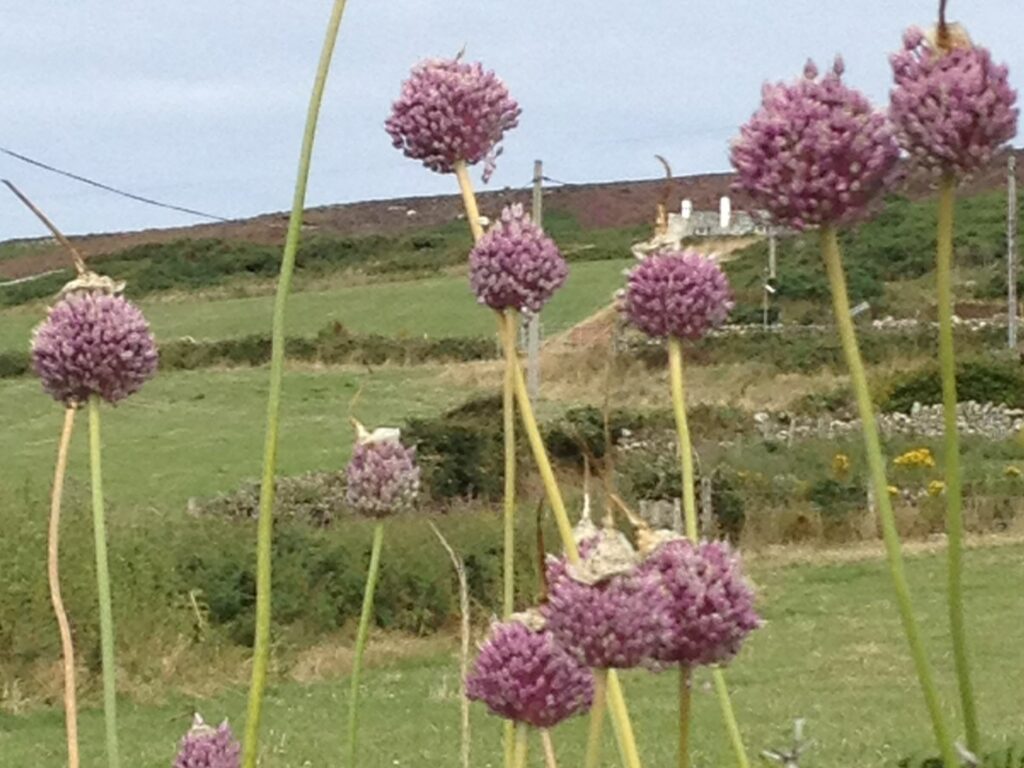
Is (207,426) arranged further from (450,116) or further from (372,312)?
(450,116)

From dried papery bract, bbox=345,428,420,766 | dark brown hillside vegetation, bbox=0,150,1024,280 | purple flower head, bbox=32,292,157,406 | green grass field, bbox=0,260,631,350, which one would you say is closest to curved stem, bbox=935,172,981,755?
purple flower head, bbox=32,292,157,406

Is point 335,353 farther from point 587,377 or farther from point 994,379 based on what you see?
point 994,379

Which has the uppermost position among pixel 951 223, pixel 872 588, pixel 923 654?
pixel 951 223

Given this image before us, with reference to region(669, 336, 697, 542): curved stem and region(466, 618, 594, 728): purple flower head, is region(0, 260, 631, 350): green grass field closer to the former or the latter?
region(669, 336, 697, 542): curved stem

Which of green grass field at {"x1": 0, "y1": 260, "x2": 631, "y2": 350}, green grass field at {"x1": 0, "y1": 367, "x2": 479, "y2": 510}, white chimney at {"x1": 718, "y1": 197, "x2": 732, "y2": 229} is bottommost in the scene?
green grass field at {"x1": 0, "y1": 367, "x2": 479, "y2": 510}

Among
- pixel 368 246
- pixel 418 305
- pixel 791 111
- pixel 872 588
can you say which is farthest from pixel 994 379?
pixel 368 246

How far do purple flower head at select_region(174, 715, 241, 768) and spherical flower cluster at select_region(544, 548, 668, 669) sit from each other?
0.41m

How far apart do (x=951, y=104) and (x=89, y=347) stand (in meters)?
0.86

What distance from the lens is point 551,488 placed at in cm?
137

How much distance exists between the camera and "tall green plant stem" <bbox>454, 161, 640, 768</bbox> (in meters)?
1.24

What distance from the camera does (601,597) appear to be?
108cm

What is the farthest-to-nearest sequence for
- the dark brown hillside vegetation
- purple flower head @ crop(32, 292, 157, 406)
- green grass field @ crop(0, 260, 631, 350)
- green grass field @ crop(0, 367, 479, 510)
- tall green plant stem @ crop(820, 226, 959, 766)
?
the dark brown hillside vegetation
green grass field @ crop(0, 260, 631, 350)
green grass field @ crop(0, 367, 479, 510)
purple flower head @ crop(32, 292, 157, 406)
tall green plant stem @ crop(820, 226, 959, 766)

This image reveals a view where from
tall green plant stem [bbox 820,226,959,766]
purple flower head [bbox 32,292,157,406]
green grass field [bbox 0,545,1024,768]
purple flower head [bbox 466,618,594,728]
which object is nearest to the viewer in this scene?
tall green plant stem [bbox 820,226,959,766]

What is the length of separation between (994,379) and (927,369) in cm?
129
